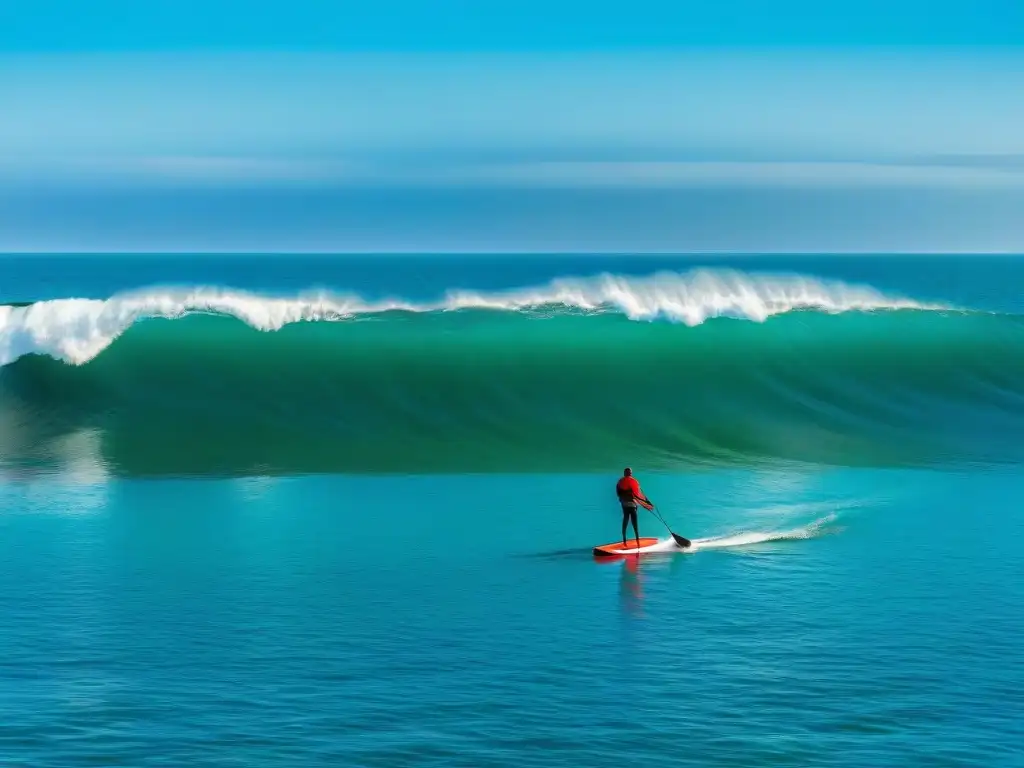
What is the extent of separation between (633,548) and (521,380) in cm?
1351

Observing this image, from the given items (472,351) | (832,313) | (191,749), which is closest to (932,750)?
(191,749)

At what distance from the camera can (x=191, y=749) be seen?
29.2 feet

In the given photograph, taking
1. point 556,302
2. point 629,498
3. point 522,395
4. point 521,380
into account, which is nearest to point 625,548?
point 629,498

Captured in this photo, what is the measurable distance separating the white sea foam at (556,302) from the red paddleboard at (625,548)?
687 inches

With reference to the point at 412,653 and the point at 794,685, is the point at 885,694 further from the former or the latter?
the point at 412,653

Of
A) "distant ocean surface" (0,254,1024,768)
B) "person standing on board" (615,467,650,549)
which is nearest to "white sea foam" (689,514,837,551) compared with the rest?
"distant ocean surface" (0,254,1024,768)

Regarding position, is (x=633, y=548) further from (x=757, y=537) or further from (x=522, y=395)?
(x=522, y=395)

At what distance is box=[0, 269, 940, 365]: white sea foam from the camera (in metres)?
30.6

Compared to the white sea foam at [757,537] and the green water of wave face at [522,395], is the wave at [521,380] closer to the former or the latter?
the green water of wave face at [522,395]

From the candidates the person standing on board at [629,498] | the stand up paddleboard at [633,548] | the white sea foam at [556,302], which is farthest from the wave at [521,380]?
the stand up paddleboard at [633,548]

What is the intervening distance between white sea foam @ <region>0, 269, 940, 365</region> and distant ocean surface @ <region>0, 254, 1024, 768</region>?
0.52 ft

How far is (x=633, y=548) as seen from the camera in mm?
14820

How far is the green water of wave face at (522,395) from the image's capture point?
2228 centimetres

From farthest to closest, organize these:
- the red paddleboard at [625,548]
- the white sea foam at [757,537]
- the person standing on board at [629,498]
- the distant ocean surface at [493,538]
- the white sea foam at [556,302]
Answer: the white sea foam at [556,302], the person standing on board at [629,498], the white sea foam at [757,537], the red paddleboard at [625,548], the distant ocean surface at [493,538]
